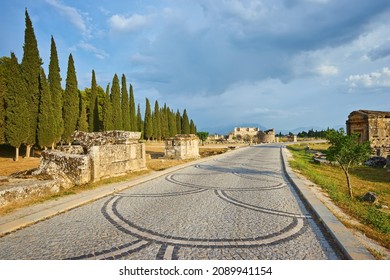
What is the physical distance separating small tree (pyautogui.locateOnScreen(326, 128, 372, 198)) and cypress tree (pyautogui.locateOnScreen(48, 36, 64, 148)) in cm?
2413

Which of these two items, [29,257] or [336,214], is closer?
[29,257]

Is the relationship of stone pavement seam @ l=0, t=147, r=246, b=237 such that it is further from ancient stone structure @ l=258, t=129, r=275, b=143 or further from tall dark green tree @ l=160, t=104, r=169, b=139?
ancient stone structure @ l=258, t=129, r=275, b=143

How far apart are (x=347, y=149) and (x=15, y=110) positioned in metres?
24.2

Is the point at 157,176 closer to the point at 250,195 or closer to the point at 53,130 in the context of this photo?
the point at 250,195

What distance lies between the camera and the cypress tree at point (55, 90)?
2373cm

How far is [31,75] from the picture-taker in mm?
20906

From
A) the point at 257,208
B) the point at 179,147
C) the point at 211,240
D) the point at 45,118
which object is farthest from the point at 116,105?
the point at 211,240

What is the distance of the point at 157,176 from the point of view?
10.1 metres

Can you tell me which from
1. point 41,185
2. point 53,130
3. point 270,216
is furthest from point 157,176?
point 53,130

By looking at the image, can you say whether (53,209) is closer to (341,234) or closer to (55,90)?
(341,234)

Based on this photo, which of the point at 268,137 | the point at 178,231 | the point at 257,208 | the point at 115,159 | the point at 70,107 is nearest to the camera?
the point at 178,231

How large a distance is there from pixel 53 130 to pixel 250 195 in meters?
22.0

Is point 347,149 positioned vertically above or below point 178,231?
above

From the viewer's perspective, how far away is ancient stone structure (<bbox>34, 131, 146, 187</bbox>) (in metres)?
7.68
